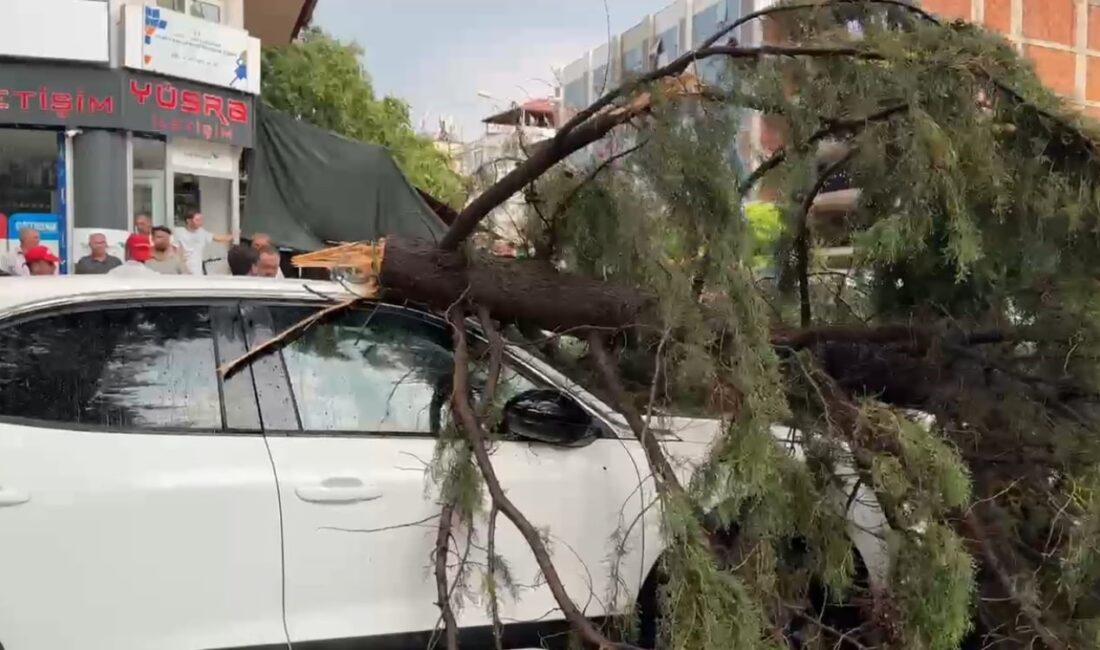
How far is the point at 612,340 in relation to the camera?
10.9 feet

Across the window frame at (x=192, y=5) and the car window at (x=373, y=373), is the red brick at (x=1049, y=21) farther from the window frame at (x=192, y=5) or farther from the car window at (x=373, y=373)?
the car window at (x=373, y=373)

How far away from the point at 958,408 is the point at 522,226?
1649mm

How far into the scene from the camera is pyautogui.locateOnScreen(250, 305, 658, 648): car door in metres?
2.94

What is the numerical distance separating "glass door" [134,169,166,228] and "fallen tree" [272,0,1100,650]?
881 cm

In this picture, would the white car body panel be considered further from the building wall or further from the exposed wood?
the building wall

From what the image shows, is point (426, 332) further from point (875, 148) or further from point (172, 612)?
point (875, 148)

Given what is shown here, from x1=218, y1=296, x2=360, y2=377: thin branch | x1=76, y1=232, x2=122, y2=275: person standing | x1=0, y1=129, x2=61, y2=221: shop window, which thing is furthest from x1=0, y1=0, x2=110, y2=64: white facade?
x1=218, y1=296, x2=360, y2=377: thin branch

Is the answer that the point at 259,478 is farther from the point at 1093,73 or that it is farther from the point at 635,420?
the point at 1093,73

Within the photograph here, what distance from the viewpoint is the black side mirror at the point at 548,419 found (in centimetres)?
319

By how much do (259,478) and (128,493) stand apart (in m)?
0.35

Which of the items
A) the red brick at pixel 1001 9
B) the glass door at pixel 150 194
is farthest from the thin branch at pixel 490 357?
the red brick at pixel 1001 9

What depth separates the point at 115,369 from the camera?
294 centimetres

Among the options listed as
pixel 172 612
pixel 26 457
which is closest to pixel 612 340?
pixel 172 612

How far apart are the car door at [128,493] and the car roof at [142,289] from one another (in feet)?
0.14
